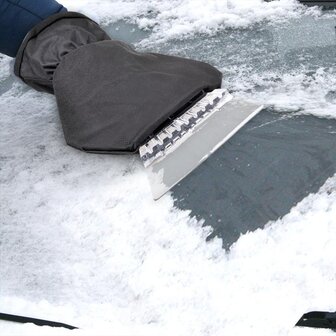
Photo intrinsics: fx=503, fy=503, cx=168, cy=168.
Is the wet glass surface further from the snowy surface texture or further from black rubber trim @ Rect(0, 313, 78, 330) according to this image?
black rubber trim @ Rect(0, 313, 78, 330)

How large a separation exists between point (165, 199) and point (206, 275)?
0.23m

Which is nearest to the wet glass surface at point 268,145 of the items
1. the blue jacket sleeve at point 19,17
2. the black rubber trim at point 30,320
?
the black rubber trim at point 30,320

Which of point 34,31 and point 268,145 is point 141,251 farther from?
point 34,31

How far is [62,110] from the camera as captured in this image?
1.33 meters

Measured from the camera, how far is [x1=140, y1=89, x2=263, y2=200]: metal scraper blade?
3.92ft

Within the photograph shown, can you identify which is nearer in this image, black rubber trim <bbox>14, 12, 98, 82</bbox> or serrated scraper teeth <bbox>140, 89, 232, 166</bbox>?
serrated scraper teeth <bbox>140, 89, 232, 166</bbox>

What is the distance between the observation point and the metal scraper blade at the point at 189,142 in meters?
1.20

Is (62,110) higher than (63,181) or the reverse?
higher

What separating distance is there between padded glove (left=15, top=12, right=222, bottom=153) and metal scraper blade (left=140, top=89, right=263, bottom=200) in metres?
0.04

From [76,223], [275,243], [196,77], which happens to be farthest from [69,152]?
[275,243]

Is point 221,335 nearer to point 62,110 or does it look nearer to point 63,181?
point 63,181

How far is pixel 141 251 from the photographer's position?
107cm

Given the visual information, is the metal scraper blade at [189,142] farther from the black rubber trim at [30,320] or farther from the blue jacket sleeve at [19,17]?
the blue jacket sleeve at [19,17]

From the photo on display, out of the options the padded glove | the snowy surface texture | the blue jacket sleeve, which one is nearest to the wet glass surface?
the snowy surface texture
